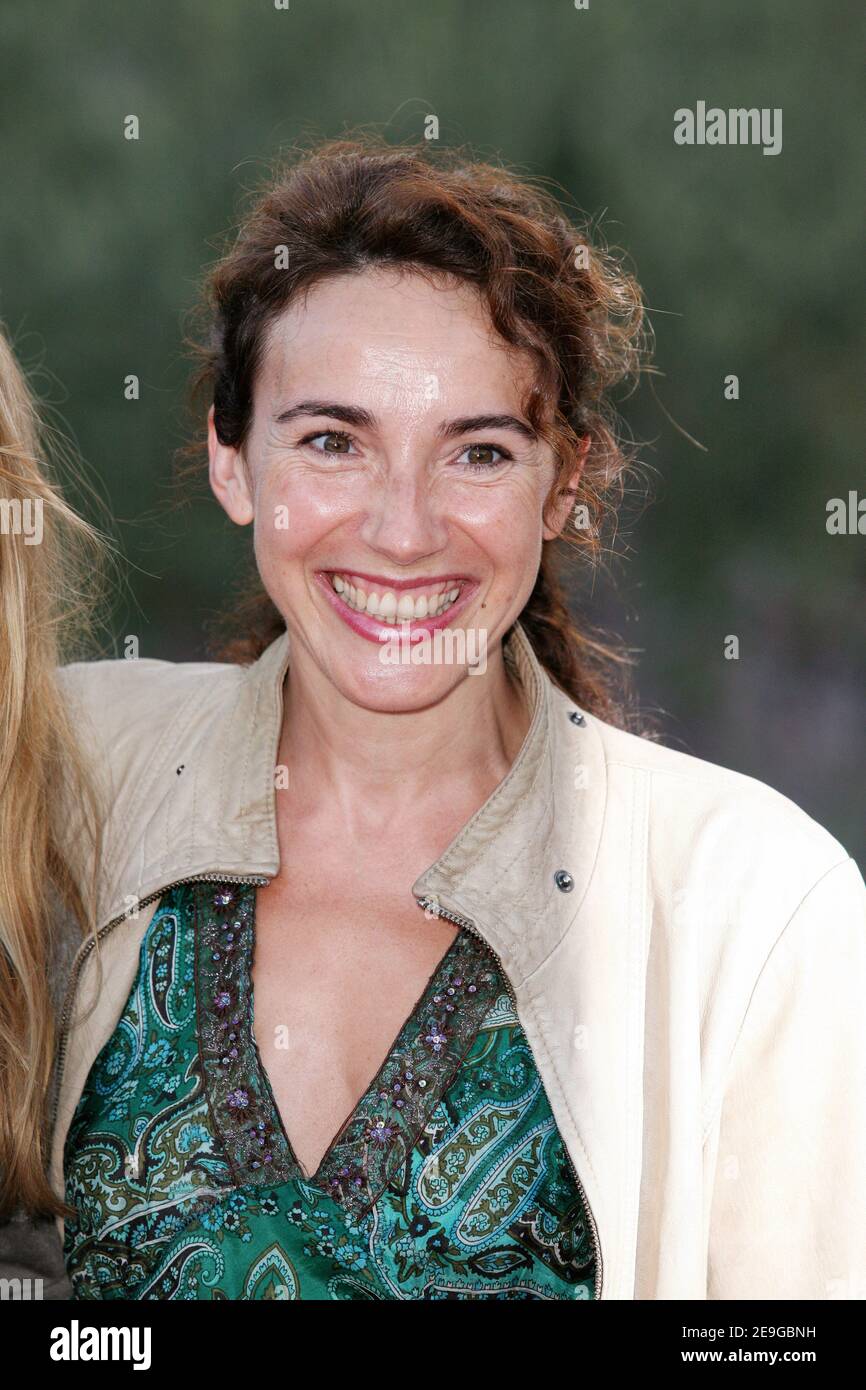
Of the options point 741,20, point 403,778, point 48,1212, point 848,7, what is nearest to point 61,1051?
point 48,1212

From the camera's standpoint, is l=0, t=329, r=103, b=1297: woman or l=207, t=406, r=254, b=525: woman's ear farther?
l=207, t=406, r=254, b=525: woman's ear

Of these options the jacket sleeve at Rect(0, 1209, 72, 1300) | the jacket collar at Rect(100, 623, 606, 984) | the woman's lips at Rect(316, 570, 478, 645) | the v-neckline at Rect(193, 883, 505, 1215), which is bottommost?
the jacket sleeve at Rect(0, 1209, 72, 1300)

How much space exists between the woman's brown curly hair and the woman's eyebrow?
0.04m

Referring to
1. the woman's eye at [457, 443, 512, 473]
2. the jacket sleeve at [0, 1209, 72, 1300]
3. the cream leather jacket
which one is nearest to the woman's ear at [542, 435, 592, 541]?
the woman's eye at [457, 443, 512, 473]

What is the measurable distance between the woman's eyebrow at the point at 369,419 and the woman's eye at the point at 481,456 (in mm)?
24

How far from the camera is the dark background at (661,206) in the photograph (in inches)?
126

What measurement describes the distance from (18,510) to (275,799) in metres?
0.45

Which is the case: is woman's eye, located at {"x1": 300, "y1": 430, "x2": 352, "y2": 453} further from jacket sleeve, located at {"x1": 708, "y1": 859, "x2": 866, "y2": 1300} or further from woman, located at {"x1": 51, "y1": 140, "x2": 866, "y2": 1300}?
jacket sleeve, located at {"x1": 708, "y1": 859, "x2": 866, "y2": 1300}

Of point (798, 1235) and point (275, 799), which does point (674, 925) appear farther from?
point (275, 799)

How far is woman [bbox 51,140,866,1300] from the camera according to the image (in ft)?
4.65

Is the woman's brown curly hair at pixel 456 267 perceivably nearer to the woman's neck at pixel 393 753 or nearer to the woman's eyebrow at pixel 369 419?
the woman's eyebrow at pixel 369 419

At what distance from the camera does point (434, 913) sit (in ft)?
5.24

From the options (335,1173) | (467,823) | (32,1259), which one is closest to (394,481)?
(467,823)

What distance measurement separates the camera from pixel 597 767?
1.62 metres
